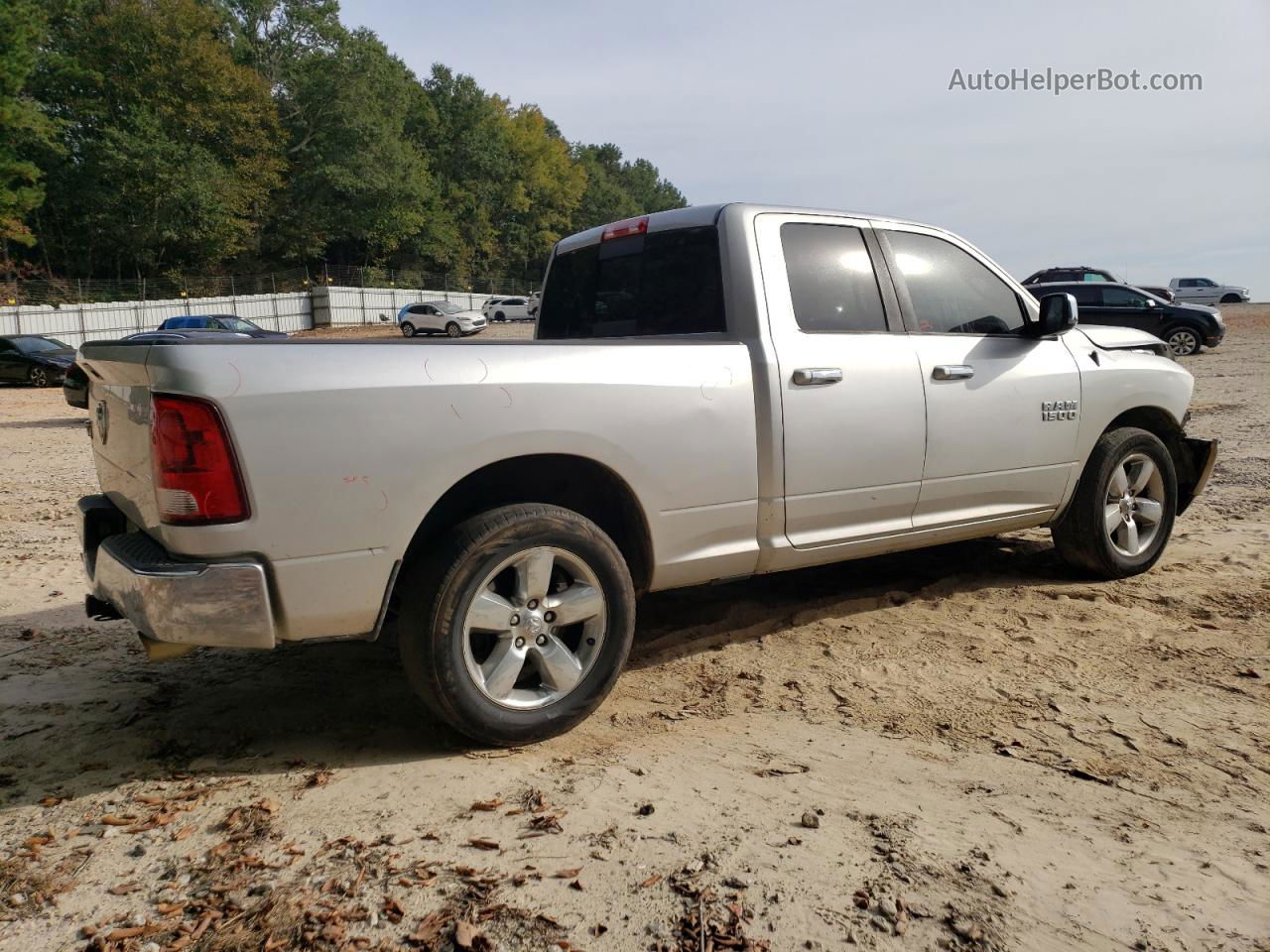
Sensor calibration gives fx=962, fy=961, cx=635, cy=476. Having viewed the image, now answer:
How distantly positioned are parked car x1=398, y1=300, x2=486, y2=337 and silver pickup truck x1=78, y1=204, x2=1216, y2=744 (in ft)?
121

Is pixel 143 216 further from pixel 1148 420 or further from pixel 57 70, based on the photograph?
pixel 1148 420

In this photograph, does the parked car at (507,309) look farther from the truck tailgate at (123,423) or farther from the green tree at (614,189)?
the truck tailgate at (123,423)

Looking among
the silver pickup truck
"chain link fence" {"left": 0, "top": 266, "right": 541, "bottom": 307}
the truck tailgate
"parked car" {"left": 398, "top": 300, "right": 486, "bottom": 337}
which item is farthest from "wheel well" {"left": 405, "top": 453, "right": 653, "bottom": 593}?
"chain link fence" {"left": 0, "top": 266, "right": 541, "bottom": 307}

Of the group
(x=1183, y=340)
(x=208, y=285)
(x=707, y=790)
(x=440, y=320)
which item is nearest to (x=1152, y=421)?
(x=707, y=790)

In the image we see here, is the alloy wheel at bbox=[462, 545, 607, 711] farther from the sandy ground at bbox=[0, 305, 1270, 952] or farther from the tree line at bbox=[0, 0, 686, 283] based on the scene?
the tree line at bbox=[0, 0, 686, 283]

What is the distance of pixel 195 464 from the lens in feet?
9.20

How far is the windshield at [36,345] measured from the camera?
23.1m

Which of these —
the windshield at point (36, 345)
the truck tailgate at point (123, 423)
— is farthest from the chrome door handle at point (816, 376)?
the windshield at point (36, 345)

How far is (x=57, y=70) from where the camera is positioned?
45.1m

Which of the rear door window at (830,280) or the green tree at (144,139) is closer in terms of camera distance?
the rear door window at (830,280)

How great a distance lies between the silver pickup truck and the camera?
2.87m

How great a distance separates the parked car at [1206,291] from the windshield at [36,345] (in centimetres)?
4887

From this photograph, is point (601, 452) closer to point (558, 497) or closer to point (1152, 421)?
point (558, 497)

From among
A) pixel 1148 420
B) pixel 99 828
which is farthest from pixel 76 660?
pixel 1148 420
